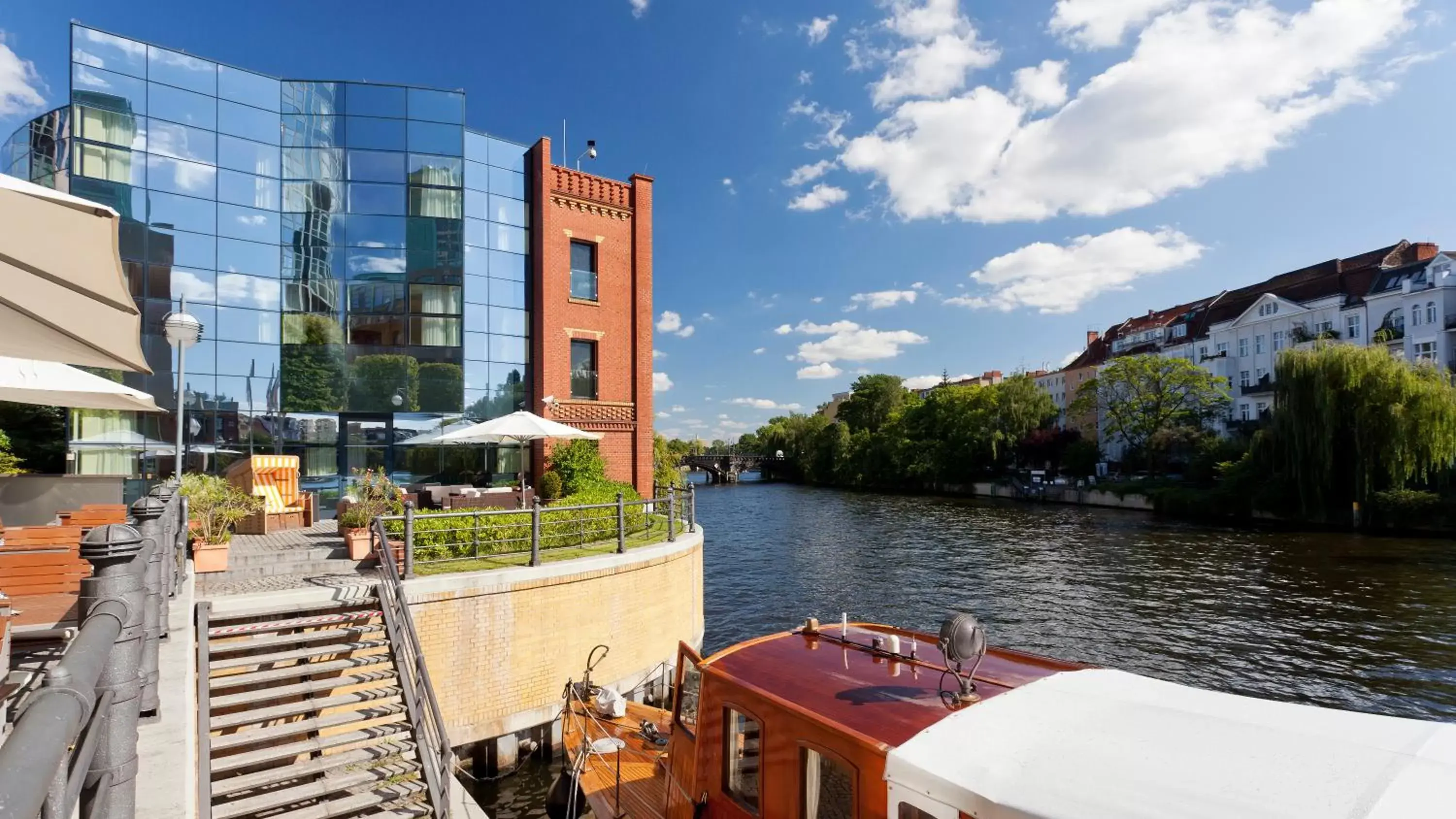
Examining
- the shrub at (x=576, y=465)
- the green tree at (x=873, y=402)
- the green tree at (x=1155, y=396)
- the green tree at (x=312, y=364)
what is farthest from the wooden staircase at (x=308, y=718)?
the green tree at (x=873, y=402)

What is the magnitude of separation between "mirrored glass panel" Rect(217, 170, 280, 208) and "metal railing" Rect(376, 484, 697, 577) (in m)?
14.2

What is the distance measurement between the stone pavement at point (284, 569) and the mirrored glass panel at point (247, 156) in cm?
1283

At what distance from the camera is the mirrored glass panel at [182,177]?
64.8 feet

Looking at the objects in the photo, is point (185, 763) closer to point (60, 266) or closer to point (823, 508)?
point (60, 266)

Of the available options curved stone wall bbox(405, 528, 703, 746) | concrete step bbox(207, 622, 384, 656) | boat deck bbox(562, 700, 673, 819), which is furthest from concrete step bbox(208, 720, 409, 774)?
boat deck bbox(562, 700, 673, 819)

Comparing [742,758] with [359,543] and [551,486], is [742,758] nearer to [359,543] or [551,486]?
[359,543]

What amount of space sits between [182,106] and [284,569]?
16784mm

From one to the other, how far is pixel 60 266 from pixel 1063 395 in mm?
106974

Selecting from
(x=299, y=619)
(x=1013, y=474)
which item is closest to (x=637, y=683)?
(x=299, y=619)

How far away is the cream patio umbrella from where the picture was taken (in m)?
3.13

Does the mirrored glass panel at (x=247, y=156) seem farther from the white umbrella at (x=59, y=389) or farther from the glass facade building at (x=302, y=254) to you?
the white umbrella at (x=59, y=389)

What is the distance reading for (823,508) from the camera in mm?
55844

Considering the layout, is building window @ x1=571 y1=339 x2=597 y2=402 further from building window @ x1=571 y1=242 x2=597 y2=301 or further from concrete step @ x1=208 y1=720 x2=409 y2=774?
concrete step @ x1=208 y1=720 x2=409 y2=774

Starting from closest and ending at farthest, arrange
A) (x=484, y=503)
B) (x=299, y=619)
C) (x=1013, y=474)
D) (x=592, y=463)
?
1. (x=299, y=619)
2. (x=484, y=503)
3. (x=592, y=463)
4. (x=1013, y=474)
